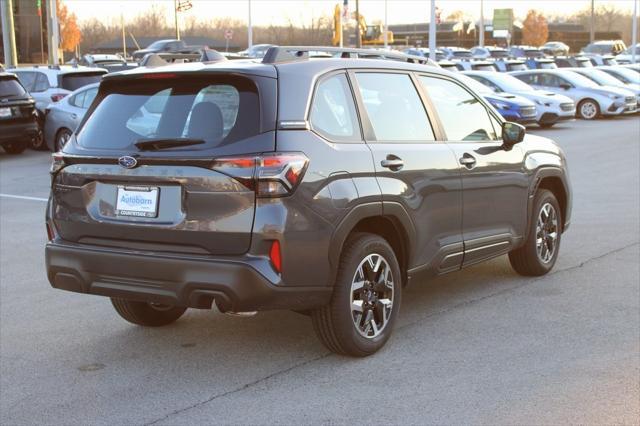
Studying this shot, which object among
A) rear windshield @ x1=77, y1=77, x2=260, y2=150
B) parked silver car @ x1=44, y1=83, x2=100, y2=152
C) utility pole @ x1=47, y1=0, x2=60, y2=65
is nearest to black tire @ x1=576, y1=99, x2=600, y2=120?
parked silver car @ x1=44, y1=83, x2=100, y2=152

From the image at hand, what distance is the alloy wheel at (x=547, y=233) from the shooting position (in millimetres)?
7699

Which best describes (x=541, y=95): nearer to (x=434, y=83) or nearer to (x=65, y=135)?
(x=65, y=135)

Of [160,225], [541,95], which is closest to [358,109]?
[160,225]

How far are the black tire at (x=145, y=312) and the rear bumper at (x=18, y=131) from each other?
44.2ft

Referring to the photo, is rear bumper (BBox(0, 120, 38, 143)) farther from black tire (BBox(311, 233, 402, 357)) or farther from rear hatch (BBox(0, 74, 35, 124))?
black tire (BBox(311, 233, 402, 357))

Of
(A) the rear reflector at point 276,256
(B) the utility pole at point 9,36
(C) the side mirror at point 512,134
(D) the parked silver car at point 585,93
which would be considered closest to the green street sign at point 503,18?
(D) the parked silver car at point 585,93

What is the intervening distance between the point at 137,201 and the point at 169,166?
0.29 meters

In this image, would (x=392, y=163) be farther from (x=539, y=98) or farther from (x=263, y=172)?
(x=539, y=98)

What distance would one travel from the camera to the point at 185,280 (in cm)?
507

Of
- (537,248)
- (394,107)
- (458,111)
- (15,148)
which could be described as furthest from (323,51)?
(15,148)

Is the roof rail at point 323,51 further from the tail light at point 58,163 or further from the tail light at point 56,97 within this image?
the tail light at point 56,97

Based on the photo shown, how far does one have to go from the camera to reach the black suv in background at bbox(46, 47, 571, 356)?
5.06 m

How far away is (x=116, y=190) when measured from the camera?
5.38 m

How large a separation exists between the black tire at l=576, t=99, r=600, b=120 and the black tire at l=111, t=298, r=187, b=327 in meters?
24.8
